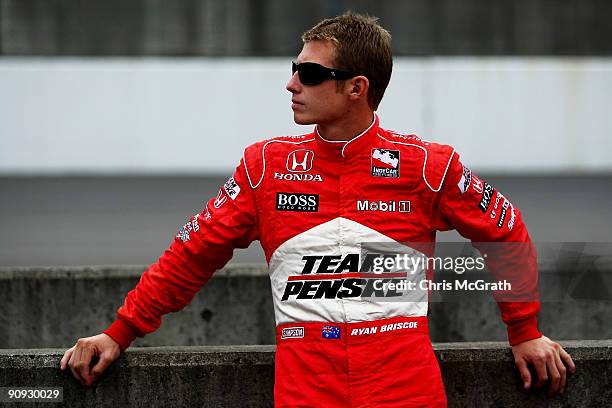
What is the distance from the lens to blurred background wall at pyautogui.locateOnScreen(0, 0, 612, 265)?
580 inches

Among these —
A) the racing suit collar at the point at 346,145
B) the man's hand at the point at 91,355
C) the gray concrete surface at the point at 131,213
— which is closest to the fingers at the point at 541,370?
the racing suit collar at the point at 346,145

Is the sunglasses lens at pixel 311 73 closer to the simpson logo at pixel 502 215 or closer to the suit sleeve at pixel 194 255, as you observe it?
the suit sleeve at pixel 194 255

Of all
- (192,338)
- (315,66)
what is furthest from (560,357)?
(192,338)

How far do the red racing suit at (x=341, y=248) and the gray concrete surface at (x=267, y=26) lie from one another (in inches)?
454

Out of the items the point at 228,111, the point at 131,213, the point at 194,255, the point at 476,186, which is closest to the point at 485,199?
the point at 476,186

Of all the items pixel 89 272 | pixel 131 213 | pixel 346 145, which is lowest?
pixel 131 213

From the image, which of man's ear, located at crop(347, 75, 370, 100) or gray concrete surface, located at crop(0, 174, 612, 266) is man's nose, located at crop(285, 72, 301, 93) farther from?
gray concrete surface, located at crop(0, 174, 612, 266)

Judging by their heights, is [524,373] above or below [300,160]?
below

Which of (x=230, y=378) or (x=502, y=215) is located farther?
(x=230, y=378)

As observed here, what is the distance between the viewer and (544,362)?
343 centimetres

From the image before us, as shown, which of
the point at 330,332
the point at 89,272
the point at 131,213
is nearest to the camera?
the point at 330,332

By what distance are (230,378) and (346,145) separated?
34.2 inches

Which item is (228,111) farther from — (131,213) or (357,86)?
(357,86)

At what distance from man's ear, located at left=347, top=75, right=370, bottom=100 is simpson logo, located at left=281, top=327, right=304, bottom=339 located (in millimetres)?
711
